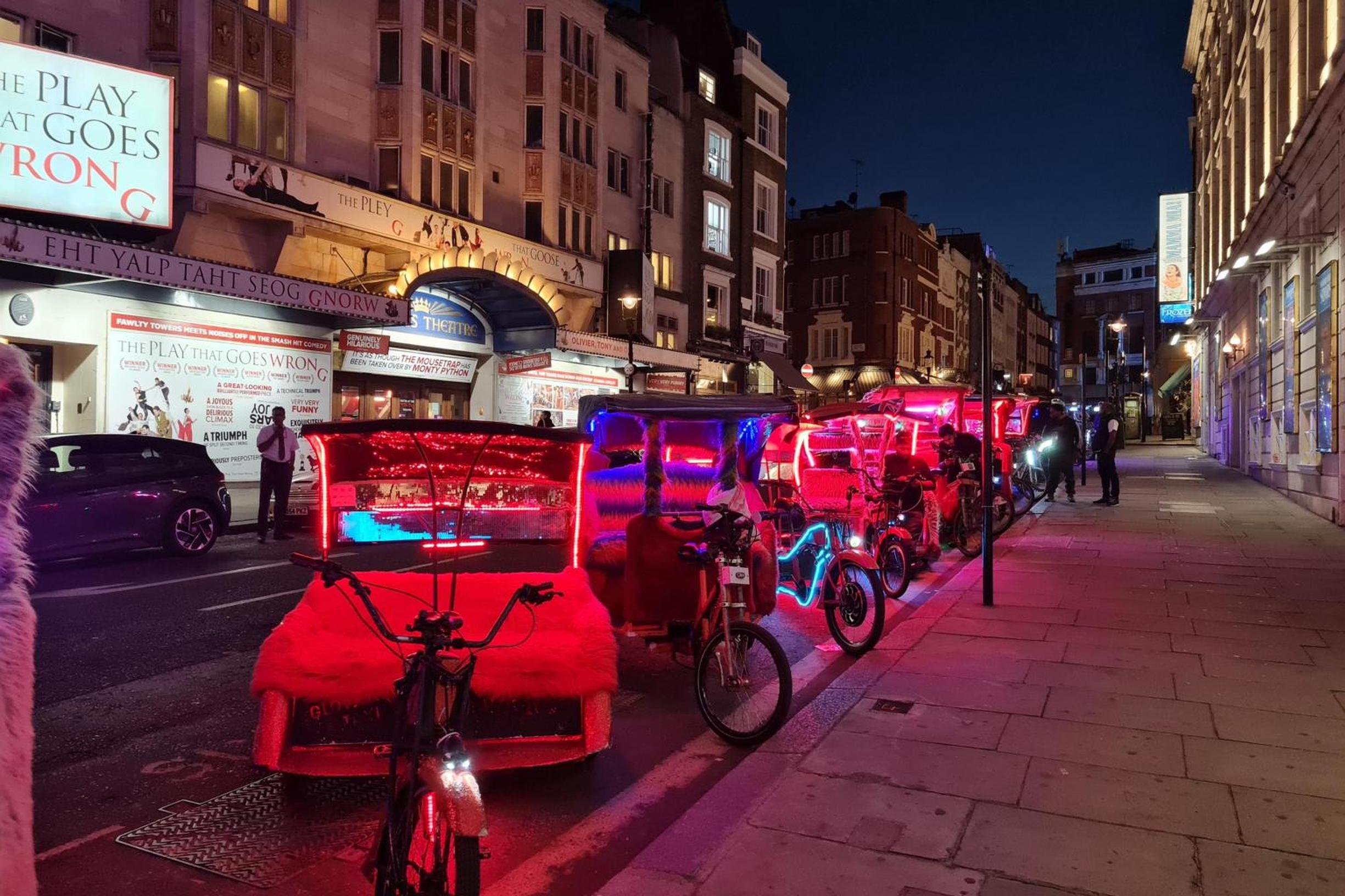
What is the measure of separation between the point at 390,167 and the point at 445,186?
1.78 metres

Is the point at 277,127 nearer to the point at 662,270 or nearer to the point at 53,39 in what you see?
the point at 53,39

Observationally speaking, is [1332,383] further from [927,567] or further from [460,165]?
[460,165]

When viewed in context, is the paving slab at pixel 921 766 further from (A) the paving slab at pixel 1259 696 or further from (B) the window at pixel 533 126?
(B) the window at pixel 533 126

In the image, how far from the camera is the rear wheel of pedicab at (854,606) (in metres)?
7.32

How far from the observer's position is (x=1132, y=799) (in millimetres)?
4168

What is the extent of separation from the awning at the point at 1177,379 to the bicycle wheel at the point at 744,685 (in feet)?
194

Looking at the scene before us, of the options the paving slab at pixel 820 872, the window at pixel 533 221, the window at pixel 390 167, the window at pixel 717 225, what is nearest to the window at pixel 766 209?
the window at pixel 717 225

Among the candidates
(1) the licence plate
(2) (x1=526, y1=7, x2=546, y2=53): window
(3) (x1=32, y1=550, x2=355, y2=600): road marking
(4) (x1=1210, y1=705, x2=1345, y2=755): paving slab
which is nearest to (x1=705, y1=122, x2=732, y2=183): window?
(2) (x1=526, y1=7, x2=546, y2=53): window

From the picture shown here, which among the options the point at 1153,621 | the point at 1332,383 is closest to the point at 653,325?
the point at 1332,383

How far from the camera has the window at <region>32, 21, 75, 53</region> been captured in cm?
1595

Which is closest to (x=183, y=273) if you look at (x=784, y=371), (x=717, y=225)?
(x=717, y=225)

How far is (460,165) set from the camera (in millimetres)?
24453

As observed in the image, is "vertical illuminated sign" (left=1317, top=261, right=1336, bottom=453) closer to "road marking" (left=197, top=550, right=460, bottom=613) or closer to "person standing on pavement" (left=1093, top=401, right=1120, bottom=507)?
"person standing on pavement" (left=1093, top=401, right=1120, bottom=507)

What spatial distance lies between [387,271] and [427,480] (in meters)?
19.1
